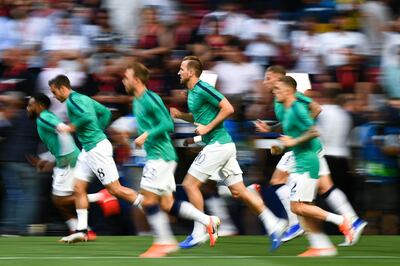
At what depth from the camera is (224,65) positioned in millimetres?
15562

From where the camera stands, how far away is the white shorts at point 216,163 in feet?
39.5

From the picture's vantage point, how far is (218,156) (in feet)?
39.7

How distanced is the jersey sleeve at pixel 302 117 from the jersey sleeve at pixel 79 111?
2.74 metres

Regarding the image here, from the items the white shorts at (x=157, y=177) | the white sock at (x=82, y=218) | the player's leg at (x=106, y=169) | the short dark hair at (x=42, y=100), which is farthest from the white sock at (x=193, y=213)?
the short dark hair at (x=42, y=100)

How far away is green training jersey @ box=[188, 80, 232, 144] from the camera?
472 inches

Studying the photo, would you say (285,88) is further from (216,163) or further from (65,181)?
(65,181)

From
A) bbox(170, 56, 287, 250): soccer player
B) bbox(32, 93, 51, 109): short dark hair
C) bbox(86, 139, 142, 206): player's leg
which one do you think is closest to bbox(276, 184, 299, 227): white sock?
bbox(170, 56, 287, 250): soccer player

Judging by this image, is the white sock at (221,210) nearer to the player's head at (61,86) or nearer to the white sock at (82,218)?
the white sock at (82,218)

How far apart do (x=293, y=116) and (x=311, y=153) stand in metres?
0.45

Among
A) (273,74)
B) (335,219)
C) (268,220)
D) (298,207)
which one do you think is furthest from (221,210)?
(298,207)

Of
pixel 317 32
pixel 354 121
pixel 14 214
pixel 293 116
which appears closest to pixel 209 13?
pixel 317 32

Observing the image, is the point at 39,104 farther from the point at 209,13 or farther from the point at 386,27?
the point at 386,27

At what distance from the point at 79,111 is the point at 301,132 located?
9.44 ft

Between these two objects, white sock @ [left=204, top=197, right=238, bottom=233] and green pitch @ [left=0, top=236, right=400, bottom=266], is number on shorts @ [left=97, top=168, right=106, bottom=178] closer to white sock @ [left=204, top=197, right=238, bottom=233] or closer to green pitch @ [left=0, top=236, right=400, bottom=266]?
green pitch @ [left=0, top=236, right=400, bottom=266]
